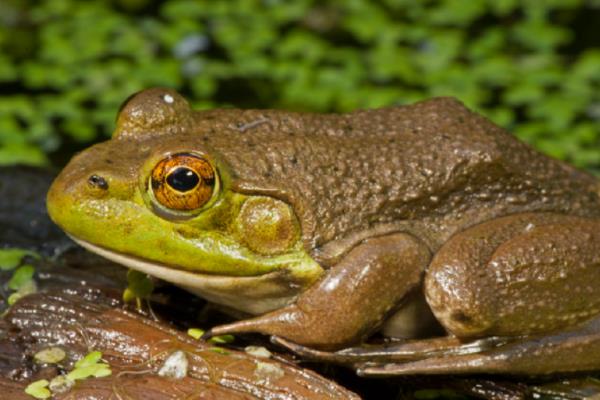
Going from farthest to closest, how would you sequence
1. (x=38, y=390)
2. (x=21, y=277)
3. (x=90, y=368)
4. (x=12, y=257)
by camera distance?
(x=12, y=257) < (x=21, y=277) < (x=90, y=368) < (x=38, y=390)

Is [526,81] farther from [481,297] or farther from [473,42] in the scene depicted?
[481,297]

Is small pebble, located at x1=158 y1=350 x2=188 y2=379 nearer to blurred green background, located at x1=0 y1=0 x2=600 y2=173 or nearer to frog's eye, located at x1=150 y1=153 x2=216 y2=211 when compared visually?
frog's eye, located at x1=150 y1=153 x2=216 y2=211

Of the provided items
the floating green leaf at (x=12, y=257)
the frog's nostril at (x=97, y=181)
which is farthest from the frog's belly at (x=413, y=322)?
the floating green leaf at (x=12, y=257)

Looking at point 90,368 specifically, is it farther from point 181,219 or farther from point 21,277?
point 21,277

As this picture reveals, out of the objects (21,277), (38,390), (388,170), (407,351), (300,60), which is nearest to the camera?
(38,390)

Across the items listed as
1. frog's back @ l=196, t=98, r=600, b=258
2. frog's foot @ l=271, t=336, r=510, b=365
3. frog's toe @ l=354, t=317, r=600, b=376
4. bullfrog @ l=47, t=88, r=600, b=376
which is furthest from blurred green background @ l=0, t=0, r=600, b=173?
frog's foot @ l=271, t=336, r=510, b=365

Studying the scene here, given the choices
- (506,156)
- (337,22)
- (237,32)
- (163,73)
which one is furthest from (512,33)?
(506,156)

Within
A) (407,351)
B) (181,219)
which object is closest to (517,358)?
(407,351)
